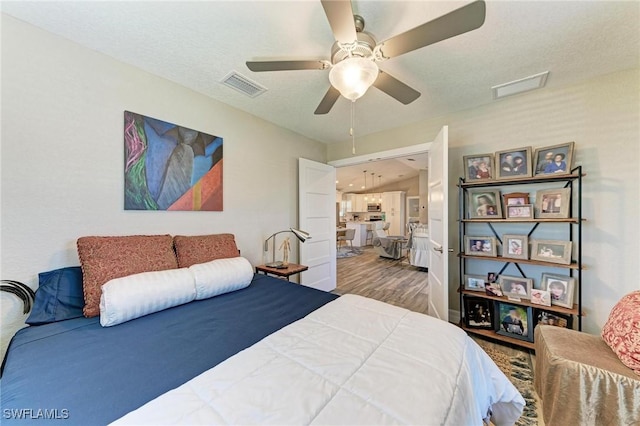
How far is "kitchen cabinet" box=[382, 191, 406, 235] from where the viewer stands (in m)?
9.84

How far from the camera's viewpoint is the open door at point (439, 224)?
86.7 inches

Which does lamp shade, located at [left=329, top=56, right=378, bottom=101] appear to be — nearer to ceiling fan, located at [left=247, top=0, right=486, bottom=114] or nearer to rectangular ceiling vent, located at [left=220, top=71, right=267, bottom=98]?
ceiling fan, located at [left=247, top=0, right=486, bottom=114]

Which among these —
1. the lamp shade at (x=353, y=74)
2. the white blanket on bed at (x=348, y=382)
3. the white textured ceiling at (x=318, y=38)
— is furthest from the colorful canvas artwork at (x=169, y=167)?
the white blanket on bed at (x=348, y=382)

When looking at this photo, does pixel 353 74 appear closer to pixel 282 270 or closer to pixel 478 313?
pixel 282 270

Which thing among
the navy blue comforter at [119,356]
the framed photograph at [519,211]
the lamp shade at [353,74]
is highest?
the lamp shade at [353,74]

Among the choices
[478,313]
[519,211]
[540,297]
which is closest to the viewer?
[540,297]

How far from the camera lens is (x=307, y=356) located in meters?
0.91

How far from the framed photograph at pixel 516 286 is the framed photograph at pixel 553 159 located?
1009mm

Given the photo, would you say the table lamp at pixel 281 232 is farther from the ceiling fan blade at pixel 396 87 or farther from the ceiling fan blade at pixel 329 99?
the ceiling fan blade at pixel 396 87

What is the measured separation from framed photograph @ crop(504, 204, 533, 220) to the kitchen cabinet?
773 centimetres

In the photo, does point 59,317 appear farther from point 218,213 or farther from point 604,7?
point 604,7

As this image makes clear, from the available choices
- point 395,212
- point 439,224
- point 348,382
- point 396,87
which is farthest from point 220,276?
point 395,212

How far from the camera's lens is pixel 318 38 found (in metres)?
1.56

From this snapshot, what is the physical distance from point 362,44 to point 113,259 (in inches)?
81.2
